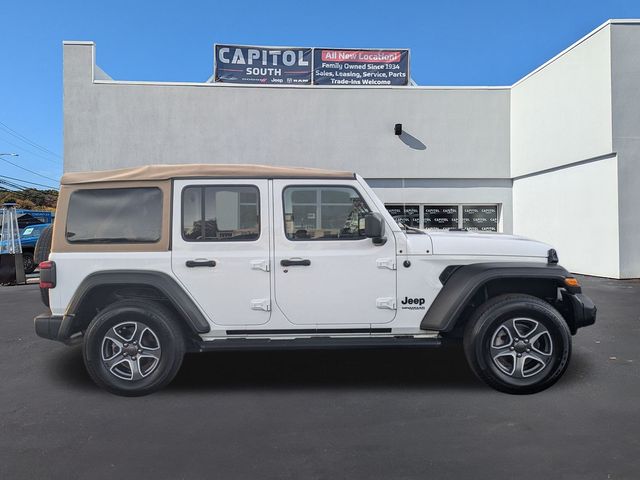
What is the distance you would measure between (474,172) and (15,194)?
90362 millimetres

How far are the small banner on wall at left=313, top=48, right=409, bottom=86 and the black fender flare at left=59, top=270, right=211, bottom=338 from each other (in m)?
14.9

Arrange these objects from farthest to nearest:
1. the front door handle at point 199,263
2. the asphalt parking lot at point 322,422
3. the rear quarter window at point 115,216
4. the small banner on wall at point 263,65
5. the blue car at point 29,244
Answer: the small banner on wall at point 263,65, the blue car at point 29,244, the rear quarter window at point 115,216, the front door handle at point 199,263, the asphalt parking lot at point 322,422

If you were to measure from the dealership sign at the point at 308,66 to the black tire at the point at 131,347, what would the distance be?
14.8 metres

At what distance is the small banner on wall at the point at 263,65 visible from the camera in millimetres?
17281

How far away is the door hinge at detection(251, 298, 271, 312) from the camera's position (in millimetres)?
4020

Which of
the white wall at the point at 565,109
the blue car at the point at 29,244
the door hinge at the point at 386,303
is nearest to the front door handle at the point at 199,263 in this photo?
the door hinge at the point at 386,303

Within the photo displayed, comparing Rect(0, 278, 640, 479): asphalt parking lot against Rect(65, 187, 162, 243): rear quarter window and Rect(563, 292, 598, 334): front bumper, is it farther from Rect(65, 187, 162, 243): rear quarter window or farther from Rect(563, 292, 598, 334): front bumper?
Rect(65, 187, 162, 243): rear quarter window

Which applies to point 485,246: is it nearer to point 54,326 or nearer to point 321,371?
point 321,371

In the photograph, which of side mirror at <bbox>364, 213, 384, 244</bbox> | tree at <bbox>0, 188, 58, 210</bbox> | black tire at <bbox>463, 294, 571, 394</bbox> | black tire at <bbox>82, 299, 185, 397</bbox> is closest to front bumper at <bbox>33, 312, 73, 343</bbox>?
black tire at <bbox>82, 299, 185, 397</bbox>

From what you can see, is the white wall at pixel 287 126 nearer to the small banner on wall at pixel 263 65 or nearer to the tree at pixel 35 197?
the small banner on wall at pixel 263 65

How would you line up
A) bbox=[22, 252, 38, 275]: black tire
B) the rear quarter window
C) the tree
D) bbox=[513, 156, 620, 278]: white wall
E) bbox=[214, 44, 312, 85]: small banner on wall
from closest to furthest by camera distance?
1. the rear quarter window
2. bbox=[513, 156, 620, 278]: white wall
3. bbox=[22, 252, 38, 275]: black tire
4. bbox=[214, 44, 312, 85]: small banner on wall
5. the tree

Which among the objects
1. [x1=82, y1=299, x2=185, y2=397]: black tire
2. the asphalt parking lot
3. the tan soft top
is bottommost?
the asphalt parking lot

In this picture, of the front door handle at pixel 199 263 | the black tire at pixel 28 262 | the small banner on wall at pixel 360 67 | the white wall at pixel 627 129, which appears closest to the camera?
the front door handle at pixel 199 263

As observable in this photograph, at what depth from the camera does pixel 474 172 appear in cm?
1605
